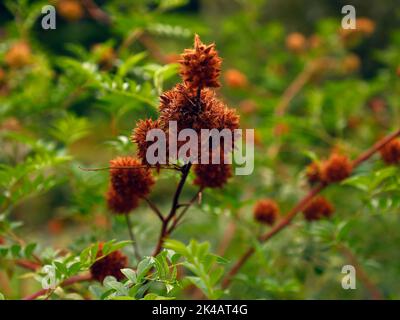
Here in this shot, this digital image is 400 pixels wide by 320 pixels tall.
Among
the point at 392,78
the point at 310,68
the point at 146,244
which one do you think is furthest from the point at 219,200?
the point at 310,68

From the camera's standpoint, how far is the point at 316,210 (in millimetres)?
1212

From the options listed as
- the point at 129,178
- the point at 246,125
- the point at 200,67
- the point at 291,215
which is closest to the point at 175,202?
the point at 129,178

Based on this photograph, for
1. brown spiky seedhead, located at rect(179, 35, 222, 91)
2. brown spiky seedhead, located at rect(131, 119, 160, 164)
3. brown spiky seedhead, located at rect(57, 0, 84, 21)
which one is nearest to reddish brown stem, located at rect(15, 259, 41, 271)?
brown spiky seedhead, located at rect(131, 119, 160, 164)

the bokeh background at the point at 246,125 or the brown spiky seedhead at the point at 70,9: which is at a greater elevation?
the brown spiky seedhead at the point at 70,9

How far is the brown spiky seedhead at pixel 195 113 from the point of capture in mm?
746

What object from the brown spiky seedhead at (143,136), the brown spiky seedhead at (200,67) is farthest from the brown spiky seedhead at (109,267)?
the brown spiky seedhead at (200,67)

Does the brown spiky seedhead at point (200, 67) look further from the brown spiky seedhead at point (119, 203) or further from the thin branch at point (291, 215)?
the thin branch at point (291, 215)

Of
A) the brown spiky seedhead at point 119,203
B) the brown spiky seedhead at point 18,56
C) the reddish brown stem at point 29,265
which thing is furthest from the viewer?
the brown spiky seedhead at point 18,56

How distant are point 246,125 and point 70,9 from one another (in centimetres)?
79

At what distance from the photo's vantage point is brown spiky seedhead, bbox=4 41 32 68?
1662 millimetres

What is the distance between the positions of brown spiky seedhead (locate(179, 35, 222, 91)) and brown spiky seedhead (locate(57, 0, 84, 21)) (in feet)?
4.56

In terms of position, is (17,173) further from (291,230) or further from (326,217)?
(291,230)

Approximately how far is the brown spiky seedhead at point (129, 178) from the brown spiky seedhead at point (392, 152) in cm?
55

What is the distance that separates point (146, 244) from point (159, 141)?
1.79ft
